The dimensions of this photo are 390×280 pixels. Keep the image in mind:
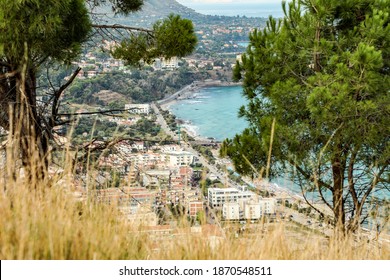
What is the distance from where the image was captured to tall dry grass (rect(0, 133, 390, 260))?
1.73 m

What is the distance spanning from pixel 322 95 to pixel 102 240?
3.61 m

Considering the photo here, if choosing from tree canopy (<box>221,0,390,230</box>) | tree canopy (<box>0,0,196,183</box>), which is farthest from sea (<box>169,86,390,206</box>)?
tree canopy (<box>0,0,196,183</box>)

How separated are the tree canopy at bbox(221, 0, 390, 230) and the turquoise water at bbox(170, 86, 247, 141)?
844cm

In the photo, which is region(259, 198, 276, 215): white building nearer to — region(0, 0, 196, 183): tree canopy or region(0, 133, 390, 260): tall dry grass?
region(0, 133, 390, 260): tall dry grass

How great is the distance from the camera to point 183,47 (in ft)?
14.6

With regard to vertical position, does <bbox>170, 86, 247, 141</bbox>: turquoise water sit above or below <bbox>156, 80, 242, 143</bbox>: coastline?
below

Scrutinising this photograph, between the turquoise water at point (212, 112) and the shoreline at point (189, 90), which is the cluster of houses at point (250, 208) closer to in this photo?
the turquoise water at point (212, 112)

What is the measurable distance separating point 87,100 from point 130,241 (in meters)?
6.51

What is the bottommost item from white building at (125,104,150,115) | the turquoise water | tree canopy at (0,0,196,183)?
the turquoise water

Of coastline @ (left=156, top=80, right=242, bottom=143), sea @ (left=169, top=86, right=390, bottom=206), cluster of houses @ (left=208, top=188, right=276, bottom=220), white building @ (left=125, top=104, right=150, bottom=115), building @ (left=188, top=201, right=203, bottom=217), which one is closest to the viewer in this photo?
cluster of houses @ (left=208, top=188, right=276, bottom=220)

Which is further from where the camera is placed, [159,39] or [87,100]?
[87,100]

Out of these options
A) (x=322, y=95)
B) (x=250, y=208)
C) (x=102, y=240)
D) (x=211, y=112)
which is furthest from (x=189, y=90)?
(x=102, y=240)
